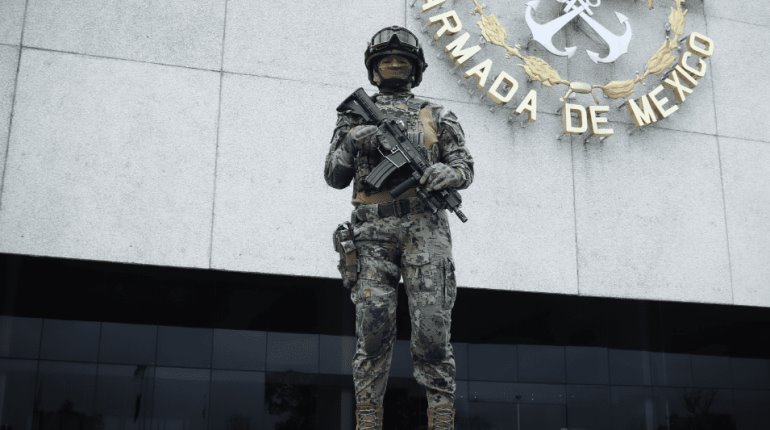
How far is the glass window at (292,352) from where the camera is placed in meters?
10.2

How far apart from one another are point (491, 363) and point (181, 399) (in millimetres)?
4027

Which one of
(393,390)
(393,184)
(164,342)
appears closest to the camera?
(393,184)

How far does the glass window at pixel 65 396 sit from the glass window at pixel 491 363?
184 inches

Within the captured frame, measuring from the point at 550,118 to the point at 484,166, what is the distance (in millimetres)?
1111

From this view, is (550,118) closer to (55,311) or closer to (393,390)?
(393,390)

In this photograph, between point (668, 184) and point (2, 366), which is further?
point (668, 184)

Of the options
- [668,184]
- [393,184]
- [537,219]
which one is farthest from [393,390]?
[393,184]

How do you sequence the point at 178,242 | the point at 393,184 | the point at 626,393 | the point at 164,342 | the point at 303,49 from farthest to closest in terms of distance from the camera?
the point at 626,393 → the point at 164,342 → the point at 303,49 → the point at 178,242 → the point at 393,184

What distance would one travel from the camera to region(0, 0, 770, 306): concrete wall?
8312mm

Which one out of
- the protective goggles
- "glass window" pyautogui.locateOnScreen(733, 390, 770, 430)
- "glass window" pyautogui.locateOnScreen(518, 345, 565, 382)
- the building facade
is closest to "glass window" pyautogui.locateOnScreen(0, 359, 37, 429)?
the building facade

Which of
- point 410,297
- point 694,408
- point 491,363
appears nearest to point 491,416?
point 491,363

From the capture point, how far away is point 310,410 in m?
10.0

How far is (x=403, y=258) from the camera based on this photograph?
471cm

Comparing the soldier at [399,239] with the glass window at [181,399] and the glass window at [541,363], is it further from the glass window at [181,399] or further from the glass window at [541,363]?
the glass window at [541,363]
